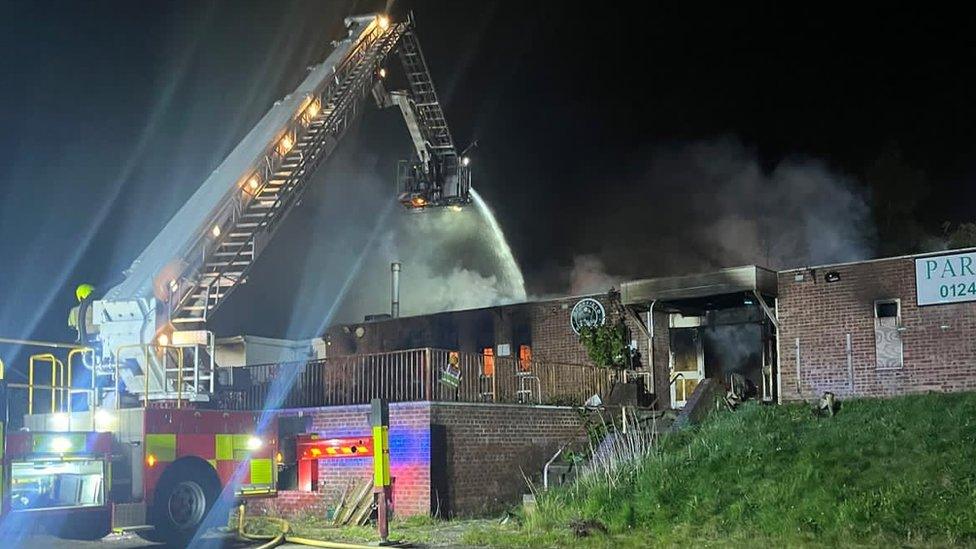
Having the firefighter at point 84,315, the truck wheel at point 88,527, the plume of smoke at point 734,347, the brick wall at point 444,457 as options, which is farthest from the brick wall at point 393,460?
the plume of smoke at point 734,347

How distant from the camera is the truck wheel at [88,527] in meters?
10.9

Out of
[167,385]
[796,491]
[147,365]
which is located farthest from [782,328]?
[147,365]

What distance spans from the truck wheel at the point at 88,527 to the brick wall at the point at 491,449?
512 centimetres

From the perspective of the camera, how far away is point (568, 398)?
18.7 metres

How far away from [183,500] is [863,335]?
12369 mm

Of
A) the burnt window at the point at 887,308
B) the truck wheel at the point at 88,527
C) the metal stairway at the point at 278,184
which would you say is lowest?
the truck wheel at the point at 88,527

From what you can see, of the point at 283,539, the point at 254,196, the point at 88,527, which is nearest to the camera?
the point at 88,527

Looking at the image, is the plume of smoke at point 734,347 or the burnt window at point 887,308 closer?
the burnt window at point 887,308

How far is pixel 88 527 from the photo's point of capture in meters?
11.0

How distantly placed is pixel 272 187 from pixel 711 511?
30.5 feet

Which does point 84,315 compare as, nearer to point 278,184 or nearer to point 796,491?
point 278,184

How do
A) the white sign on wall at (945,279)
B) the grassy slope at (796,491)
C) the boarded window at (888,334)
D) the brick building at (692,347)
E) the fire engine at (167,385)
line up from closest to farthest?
the grassy slope at (796,491) < the fire engine at (167,385) < the brick building at (692,347) < the white sign on wall at (945,279) < the boarded window at (888,334)

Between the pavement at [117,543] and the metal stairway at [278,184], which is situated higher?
the metal stairway at [278,184]

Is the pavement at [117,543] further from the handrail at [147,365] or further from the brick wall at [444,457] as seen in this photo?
the brick wall at [444,457]
